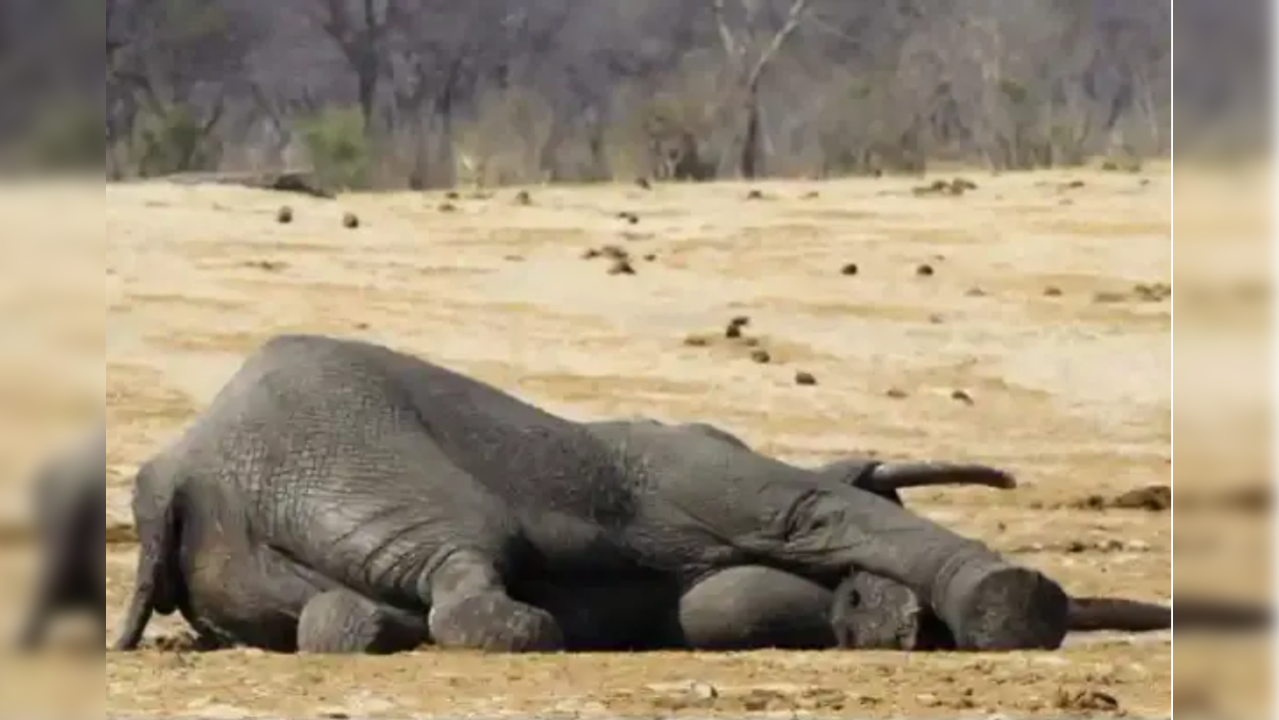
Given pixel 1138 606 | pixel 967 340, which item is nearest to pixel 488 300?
pixel 967 340

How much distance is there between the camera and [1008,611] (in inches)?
241

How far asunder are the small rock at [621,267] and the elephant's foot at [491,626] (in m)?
7.53

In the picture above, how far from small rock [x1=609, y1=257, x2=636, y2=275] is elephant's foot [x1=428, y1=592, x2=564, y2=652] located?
7534 millimetres

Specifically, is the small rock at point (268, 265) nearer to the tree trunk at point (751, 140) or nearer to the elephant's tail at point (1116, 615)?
the tree trunk at point (751, 140)

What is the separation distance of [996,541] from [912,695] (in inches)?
139

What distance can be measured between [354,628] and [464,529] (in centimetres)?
37

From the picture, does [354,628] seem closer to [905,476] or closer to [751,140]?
[905,476]

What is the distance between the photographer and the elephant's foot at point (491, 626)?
18.9 ft

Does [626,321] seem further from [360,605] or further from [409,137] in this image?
[360,605]

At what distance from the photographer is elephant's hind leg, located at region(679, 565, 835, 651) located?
6387 mm

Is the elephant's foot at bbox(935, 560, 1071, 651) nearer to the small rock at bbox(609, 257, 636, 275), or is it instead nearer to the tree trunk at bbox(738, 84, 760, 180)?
the small rock at bbox(609, 257, 636, 275)

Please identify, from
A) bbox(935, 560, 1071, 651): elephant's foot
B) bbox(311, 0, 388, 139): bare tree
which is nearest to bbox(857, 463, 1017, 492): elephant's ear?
bbox(935, 560, 1071, 651): elephant's foot

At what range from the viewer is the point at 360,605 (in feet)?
19.7

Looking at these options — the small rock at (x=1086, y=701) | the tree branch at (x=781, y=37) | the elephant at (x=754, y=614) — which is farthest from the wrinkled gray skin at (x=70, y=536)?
the tree branch at (x=781, y=37)
